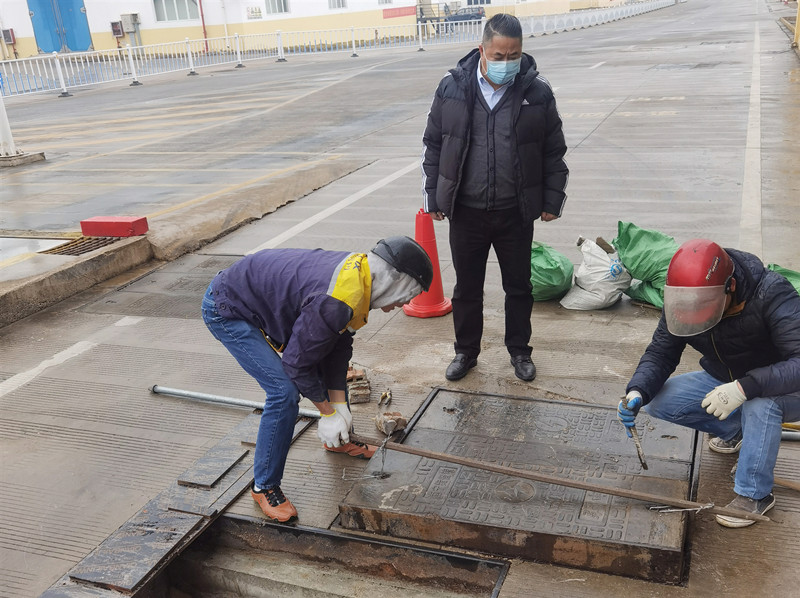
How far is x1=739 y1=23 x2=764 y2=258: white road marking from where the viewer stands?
6.25 meters

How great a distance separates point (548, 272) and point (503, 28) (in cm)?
201

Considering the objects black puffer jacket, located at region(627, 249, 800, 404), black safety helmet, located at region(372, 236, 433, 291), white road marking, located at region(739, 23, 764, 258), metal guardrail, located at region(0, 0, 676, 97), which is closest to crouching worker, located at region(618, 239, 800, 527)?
black puffer jacket, located at region(627, 249, 800, 404)

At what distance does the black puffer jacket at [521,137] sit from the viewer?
3953 millimetres

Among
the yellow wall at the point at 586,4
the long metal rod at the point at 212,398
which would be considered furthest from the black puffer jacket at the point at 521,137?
the yellow wall at the point at 586,4

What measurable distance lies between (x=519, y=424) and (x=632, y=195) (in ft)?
16.2

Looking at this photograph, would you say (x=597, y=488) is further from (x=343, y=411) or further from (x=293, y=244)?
(x=293, y=244)

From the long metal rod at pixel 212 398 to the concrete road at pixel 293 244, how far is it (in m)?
0.06

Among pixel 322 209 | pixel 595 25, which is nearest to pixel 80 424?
pixel 322 209

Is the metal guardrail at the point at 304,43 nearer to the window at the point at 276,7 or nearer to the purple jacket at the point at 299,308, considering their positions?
the window at the point at 276,7

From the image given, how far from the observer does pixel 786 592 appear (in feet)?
9.01

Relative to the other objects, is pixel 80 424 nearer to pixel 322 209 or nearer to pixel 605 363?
pixel 605 363

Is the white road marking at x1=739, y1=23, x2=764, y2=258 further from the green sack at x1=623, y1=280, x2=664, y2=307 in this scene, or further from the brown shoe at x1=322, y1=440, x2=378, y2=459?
the brown shoe at x1=322, y1=440, x2=378, y2=459

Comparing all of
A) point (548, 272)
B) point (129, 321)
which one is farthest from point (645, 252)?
point (129, 321)

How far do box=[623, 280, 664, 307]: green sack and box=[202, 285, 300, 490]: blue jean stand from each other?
9.80 feet
